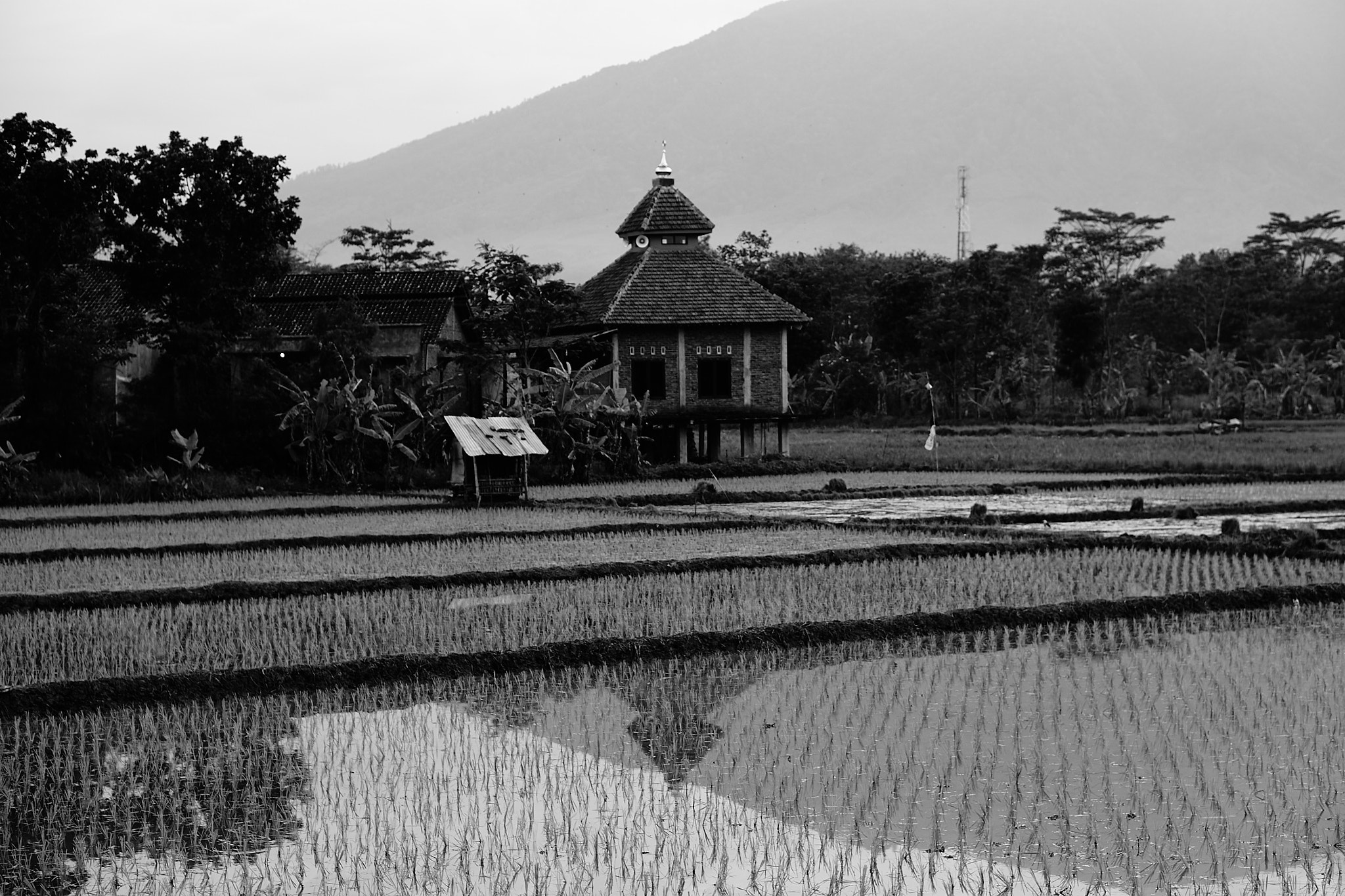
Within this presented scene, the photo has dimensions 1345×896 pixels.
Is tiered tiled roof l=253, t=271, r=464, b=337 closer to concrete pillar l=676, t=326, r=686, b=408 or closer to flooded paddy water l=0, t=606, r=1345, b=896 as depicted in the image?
concrete pillar l=676, t=326, r=686, b=408

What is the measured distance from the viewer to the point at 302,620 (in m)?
11.4

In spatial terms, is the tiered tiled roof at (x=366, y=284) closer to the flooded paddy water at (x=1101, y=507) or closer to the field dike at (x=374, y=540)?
the flooded paddy water at (x=1101, y=507)

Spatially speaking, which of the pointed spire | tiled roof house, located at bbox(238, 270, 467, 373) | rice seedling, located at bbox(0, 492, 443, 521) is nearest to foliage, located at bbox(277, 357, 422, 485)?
rice seedling, located at bbox(0, 492, 443, 521)

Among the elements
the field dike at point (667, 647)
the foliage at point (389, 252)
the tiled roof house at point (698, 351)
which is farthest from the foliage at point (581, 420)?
the foliage at point (389, 252)

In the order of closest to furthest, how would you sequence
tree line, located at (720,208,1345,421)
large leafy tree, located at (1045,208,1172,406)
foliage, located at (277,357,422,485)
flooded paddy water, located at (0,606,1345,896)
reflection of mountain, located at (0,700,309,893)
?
flooded paddy water, located at (0,606,1345,896) < reflection of mountain, located at (0,700,309,893) < foliage, located at (277,357,422,485) < tree line, located at (720,208,1345,421) < large leafy tree, located at (1045,208,1172,406)

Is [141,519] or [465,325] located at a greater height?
[465,325]

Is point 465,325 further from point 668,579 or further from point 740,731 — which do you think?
point 740,731

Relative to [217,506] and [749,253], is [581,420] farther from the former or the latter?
[749,253]

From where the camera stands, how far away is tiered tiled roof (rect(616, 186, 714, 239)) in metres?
34.5

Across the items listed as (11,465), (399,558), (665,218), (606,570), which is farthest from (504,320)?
(606,570)

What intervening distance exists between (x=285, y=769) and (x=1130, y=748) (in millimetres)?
3985

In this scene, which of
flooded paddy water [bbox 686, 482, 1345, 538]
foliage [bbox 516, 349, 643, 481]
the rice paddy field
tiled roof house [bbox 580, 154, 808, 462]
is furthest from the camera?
tiled roof house [bbox 580, 154, 808, 462]

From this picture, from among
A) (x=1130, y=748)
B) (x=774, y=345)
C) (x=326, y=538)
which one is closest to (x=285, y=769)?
(x=1130, y=748)

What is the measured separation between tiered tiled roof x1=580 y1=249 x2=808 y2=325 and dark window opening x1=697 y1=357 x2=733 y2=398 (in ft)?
2.94
